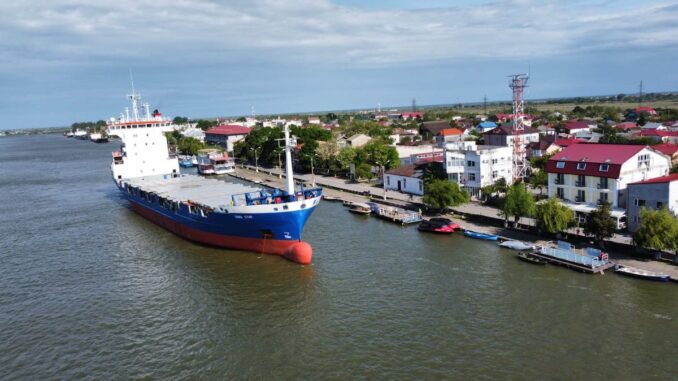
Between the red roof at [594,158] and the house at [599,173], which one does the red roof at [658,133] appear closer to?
the house at [599,173]

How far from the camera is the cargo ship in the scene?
37250 millimetres

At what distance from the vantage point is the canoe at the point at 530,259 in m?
34.5

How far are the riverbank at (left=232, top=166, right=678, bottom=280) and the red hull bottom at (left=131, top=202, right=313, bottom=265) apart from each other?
16497 millimetres

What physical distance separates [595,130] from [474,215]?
67.4 meters

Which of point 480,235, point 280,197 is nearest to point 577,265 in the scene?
point 480,235

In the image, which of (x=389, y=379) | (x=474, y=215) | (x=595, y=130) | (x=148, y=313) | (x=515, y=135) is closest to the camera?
(x=389, y=379)

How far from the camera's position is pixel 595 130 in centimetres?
9850

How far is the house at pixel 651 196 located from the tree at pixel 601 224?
303 cm

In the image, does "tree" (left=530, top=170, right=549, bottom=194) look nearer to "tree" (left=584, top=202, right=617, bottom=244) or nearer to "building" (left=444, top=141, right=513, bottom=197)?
"building" (left=444, top=141, right=513, bottom=197)

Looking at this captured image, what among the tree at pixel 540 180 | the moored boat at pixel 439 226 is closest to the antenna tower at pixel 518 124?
the tree at pixel 540 180

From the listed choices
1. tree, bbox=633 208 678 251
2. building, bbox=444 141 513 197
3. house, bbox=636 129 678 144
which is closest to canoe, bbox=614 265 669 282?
tree, bbox=633 208 678 251

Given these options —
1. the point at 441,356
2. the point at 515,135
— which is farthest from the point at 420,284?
the point at 515,135

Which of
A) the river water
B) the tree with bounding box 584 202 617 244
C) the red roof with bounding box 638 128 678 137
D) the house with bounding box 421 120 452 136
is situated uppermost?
the house with bounding box 421 120 452 136

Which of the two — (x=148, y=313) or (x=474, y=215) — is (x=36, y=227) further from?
(x=474, y=215)
